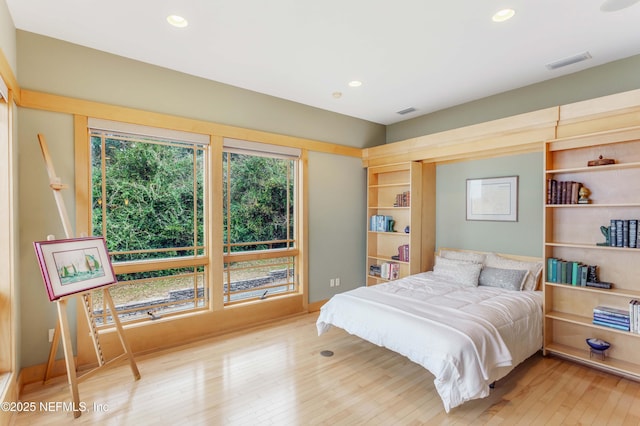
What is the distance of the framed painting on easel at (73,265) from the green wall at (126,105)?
0.47m

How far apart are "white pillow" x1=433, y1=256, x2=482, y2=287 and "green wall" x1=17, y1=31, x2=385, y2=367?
4.78ft

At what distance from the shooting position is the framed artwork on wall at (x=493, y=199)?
12.5 ft

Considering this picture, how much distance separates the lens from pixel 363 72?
11.0ft

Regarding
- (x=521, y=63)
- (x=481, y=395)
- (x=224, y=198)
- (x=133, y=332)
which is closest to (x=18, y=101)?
(x=224, y=198)

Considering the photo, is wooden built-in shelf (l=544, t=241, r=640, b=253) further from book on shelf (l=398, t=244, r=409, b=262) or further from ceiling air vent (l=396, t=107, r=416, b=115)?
ceiling air vent (l=396, t=107, r=416, b=115)

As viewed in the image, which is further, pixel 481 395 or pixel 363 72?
pixel 363 72

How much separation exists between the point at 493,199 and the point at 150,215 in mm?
4247

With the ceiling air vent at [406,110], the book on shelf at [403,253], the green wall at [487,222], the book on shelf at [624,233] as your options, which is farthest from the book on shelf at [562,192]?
the ceiling air vent at [406,110]

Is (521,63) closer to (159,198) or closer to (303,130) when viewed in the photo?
(303,130)

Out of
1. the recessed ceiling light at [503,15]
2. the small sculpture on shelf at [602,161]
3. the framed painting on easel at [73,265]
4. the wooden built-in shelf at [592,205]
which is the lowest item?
the framed painting on easel at [73,265]

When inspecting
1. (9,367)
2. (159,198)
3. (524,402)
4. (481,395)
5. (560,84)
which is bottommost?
(524,402)

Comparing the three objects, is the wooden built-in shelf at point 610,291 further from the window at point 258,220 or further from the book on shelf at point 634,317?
the window at point 258,220

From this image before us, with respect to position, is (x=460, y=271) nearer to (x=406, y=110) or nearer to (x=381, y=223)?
(x=381, y=223)

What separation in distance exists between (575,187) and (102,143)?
15.6 feet
